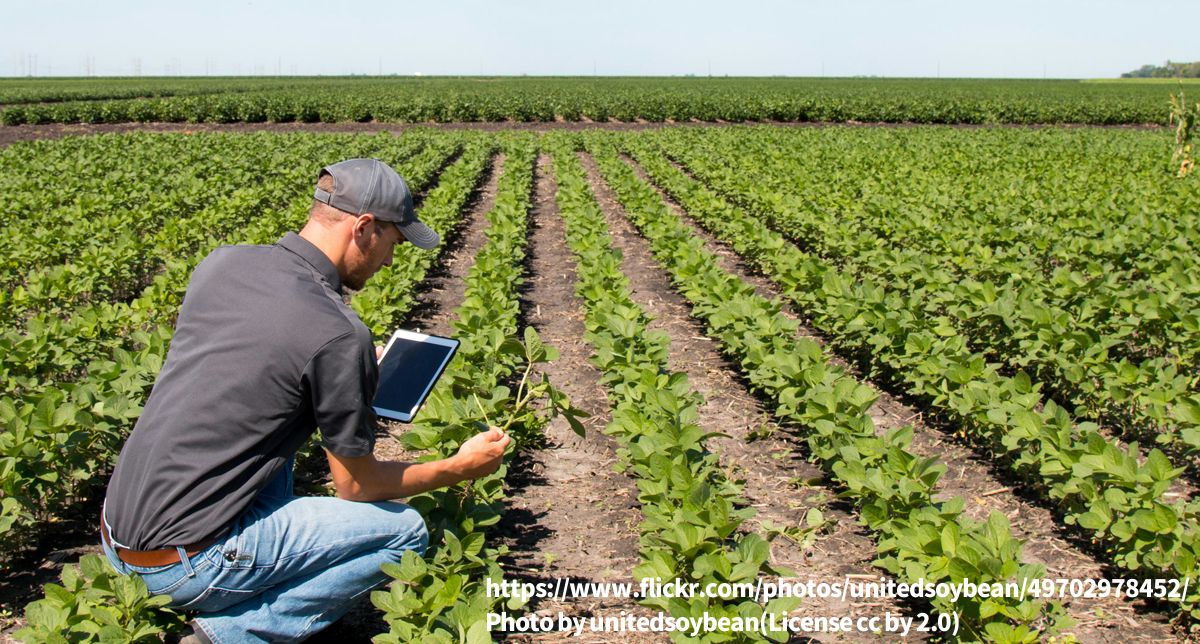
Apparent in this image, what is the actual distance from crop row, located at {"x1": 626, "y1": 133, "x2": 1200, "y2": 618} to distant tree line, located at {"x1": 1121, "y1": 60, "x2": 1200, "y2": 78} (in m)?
12.3

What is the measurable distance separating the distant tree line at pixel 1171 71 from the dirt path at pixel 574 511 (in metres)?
15.1

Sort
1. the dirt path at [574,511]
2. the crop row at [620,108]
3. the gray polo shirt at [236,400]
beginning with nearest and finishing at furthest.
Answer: the gray polo shirt at [236,400], the dirt path at [574,511], the crop row at [620,108]

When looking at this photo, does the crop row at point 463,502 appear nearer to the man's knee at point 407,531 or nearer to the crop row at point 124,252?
the man's knee at point 407,531

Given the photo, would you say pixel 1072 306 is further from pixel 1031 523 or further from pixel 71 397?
pixel 71 397

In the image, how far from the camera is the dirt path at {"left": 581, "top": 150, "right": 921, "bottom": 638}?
12.1ft

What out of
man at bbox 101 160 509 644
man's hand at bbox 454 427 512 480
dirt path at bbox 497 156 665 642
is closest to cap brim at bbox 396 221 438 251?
man at bbox 101 160 509 644

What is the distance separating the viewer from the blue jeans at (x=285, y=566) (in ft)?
8.21

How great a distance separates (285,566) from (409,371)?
0.70 m

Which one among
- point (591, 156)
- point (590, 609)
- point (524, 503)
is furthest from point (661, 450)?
point (591, 156)

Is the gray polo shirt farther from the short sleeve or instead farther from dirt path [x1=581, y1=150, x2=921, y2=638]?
dirt path [x1=581, y1=150, x2=921, y2=638]

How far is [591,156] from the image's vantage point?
21.0 meters

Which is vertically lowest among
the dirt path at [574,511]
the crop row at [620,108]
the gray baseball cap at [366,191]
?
the dirt path at [574,511]

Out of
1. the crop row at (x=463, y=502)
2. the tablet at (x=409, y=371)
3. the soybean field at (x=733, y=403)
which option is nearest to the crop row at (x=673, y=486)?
the soybean field at (x=733, y=403)

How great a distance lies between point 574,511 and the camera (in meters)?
4.23
